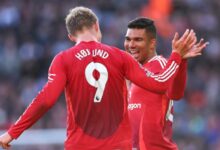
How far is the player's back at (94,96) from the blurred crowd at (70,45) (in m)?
8.72

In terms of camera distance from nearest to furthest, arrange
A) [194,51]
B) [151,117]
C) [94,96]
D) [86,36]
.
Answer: [94,96], [86,36], [194,51], [151,117]

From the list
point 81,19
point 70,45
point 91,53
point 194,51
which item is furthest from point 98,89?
point 70,45

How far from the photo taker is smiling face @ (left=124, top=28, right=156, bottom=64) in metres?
9.21

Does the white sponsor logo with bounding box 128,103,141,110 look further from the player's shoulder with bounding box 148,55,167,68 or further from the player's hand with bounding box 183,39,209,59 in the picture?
the player's hand with bounding box 183,39,209,59

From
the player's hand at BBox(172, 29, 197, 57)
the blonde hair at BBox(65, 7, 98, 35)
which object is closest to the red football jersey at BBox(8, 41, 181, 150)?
the blonde hair at BBox(65, 7, 98, 35)

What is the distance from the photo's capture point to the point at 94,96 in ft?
25.7

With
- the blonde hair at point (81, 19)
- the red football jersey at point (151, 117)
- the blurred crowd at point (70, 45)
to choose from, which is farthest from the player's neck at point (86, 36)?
the blurred crowd at point (70, 45)

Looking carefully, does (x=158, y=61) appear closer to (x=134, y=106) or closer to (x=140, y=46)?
(x=140, y=46)

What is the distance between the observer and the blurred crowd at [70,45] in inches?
683

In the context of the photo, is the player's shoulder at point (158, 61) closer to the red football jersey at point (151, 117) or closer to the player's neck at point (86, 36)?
the red football jersey at point (151, 117)

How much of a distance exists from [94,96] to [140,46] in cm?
152

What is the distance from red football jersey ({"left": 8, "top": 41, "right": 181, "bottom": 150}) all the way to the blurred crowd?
872 cm

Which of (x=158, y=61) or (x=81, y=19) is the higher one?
(x=81, y=19)

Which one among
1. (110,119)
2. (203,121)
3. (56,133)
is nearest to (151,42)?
(110,119)
